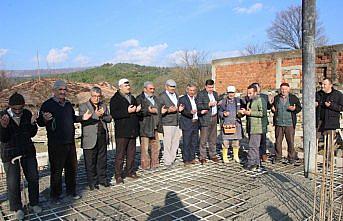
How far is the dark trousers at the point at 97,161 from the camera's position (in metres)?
5.12

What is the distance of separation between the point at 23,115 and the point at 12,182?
0.89 m

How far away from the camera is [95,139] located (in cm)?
510

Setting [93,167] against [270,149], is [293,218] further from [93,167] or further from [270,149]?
[270,149]

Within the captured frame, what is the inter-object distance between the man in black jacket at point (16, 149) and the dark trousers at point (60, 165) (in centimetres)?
34

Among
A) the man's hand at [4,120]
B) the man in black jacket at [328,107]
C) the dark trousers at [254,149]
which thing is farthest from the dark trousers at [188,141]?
the man's hand at [4,120]

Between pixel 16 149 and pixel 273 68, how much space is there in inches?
428

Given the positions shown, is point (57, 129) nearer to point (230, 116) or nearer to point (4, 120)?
point (4, 120)

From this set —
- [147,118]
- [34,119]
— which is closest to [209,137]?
[147,118]

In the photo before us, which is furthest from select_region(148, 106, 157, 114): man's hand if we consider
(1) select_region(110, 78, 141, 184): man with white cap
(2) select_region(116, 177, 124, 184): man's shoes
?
(2) select_region(116, 177, 124, 184): man's shoes

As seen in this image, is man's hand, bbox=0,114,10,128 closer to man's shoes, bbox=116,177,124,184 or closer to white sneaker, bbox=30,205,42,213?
white sneaker, bbox=30,205,42,213

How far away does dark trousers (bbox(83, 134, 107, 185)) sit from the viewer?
5.12 metres

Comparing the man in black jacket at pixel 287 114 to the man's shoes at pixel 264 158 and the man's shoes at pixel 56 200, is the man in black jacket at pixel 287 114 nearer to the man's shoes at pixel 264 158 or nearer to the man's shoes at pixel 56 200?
the man's shoes at pixel 264 158

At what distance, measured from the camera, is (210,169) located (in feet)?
21.0

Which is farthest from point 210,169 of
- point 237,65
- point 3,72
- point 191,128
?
point 3,72
